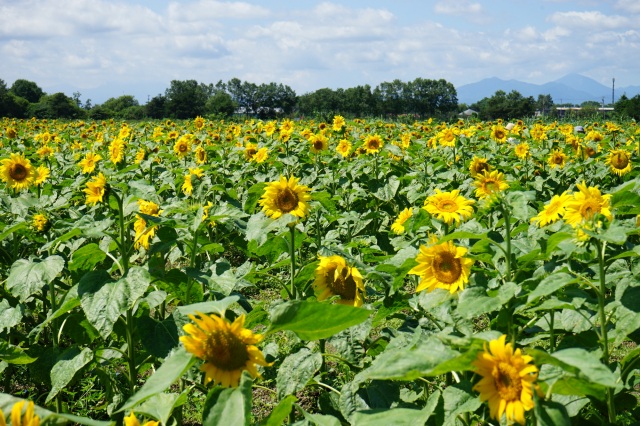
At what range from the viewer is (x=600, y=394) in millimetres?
1289

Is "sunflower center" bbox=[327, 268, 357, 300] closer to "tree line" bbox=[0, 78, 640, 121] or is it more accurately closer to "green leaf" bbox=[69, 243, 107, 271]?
"green leaf" bbox=[69, 243, 107, 271]

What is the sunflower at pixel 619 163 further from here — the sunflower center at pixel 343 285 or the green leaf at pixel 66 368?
the green leaf at pixel 66 368

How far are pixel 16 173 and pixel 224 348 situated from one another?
402cm

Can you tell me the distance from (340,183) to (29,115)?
3642 cm

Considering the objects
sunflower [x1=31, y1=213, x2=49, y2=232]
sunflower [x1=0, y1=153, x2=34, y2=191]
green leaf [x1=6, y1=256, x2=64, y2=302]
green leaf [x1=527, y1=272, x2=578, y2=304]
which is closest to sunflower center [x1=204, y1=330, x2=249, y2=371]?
green leaf [x1=527, y1=272, x2=578, y2=304]

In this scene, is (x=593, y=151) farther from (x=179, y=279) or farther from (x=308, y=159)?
(x=179, y=279)

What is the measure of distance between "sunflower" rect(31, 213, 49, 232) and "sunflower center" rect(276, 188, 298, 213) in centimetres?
137

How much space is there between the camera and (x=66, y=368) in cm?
253

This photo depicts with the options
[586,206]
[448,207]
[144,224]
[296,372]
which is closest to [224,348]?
[296,372]

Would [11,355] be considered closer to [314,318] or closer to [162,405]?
[162,405]

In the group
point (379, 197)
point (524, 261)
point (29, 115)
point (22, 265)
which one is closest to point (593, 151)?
point (379, 197)

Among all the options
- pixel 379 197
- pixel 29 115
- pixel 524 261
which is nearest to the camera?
pixel 524 261

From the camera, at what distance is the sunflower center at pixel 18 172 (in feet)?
15.6

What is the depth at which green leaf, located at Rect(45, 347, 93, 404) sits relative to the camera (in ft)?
8.20
